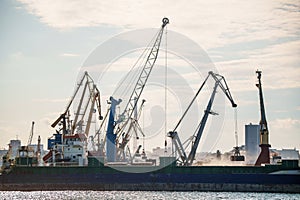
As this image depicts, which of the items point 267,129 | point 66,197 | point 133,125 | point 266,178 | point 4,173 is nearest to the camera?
point 66,197

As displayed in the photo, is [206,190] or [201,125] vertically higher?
[201,125]

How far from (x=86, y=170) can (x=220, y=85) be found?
3217 cm

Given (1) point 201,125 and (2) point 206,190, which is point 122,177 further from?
(1) point 201,125

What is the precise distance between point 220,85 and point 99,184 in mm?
33193

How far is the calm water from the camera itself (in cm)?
10438

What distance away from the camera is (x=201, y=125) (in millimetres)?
138875

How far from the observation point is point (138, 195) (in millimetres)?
108125

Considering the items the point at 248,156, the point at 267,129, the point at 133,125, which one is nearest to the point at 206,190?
the point at 267,129

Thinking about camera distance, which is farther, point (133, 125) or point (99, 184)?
point (133, 125)

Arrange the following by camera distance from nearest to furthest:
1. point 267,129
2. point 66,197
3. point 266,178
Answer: point 66,197 → point 266,178 → point 267,129

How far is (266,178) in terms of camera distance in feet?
386

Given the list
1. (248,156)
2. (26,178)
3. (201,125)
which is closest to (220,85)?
(201,125)

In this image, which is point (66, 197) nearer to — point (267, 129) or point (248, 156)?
point (267, 129)

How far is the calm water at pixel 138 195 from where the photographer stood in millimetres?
104375
